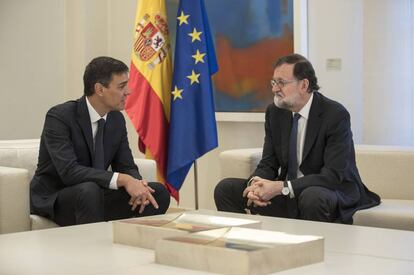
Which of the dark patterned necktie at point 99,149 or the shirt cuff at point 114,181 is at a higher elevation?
the dark patterned necktie at point 99,149

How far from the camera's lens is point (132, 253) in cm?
237

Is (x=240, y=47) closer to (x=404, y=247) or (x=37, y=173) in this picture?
(x=37, y=173)

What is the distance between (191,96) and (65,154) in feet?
5.18

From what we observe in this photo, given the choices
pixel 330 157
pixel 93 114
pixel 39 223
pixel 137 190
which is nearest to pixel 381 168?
pixel 330 157

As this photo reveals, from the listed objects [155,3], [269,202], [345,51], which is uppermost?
[155,3]

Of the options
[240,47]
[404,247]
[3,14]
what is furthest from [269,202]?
[3,14]

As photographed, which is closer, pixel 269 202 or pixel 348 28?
pixel 269 202


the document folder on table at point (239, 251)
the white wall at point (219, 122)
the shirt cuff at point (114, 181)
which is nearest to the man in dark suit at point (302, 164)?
the shirt cuff at point (114, 181)

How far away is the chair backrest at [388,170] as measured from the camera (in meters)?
4.38

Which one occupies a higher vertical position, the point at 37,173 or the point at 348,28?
the point at 348,28

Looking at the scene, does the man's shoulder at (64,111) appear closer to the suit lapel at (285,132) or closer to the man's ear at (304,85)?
the suit lapel at (285,132)

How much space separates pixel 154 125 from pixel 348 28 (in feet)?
5.14

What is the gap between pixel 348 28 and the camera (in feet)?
17.9

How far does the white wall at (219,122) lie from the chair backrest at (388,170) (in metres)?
0.96
